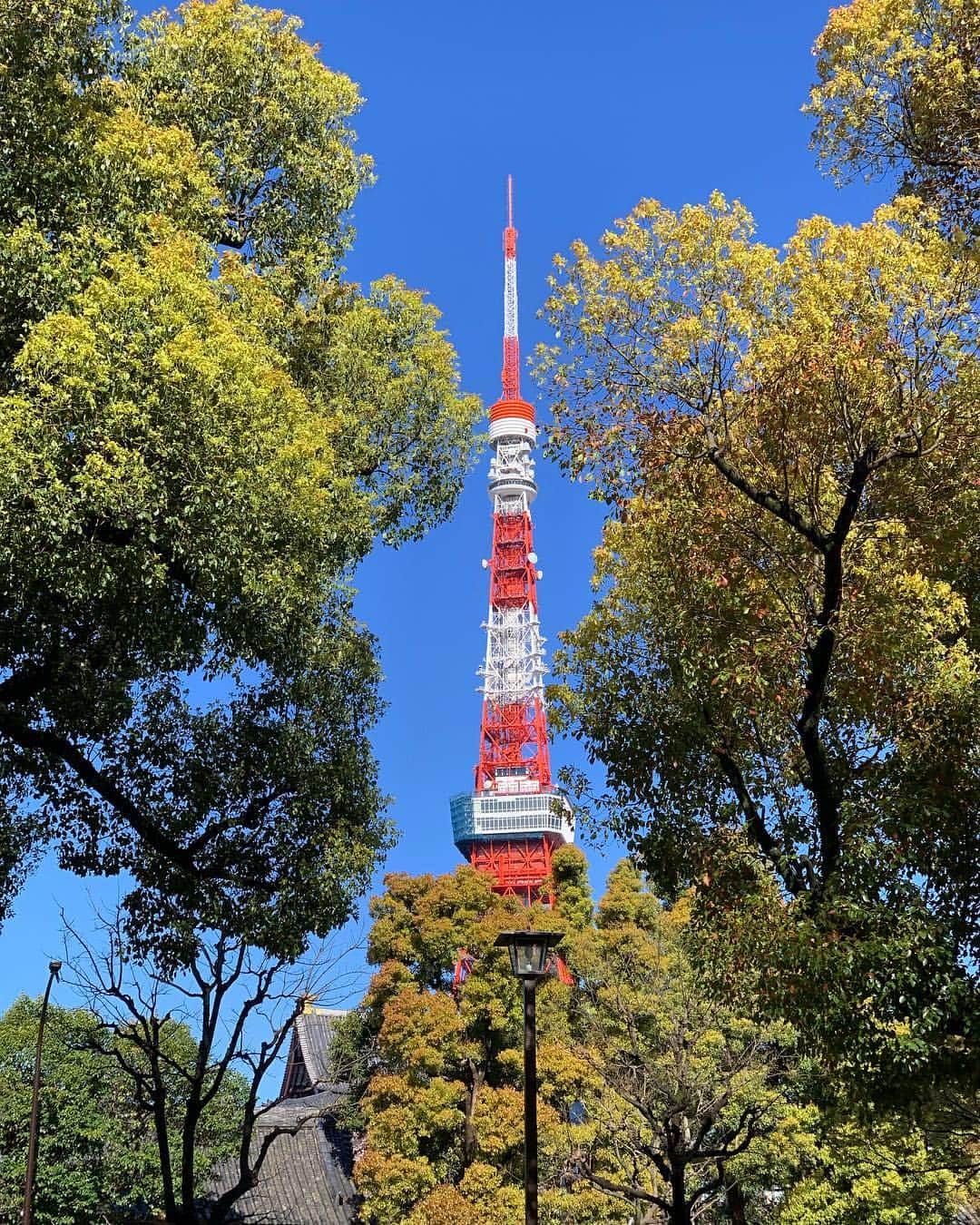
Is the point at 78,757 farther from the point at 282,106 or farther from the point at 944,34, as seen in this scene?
the point at 944,34

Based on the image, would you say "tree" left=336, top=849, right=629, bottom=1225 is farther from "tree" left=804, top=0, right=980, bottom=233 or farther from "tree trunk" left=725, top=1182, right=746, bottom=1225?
"tree" left=804, top=0, right=980, bottom=233

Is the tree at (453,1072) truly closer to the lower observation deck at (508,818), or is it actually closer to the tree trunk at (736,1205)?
the tree trunk at (736,1205)

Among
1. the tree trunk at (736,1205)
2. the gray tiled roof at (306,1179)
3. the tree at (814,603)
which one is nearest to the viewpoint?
the tree at (814,603)

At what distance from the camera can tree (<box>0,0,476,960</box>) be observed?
18.2 feet

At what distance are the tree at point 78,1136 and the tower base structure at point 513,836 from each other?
62.5 ft

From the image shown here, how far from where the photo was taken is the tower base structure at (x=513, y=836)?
40031 millimetres

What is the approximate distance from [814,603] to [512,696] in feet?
123

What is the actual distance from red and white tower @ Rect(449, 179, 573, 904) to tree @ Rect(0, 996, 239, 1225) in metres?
18.6

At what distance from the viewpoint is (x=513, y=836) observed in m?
40.8

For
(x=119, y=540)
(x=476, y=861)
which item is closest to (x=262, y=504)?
(x=119, y=540)

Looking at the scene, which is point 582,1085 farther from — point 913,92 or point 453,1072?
point 913,92

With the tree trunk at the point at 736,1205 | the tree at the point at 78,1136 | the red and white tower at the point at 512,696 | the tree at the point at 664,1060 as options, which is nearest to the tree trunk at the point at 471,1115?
the tree at the point at 664,1060

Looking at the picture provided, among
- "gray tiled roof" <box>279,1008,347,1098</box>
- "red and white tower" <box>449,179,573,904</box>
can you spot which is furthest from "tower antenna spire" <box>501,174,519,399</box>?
"gray tiled roof" <box>279,1008,347,1098</box>

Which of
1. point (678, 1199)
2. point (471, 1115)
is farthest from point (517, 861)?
point (678, 1199)
